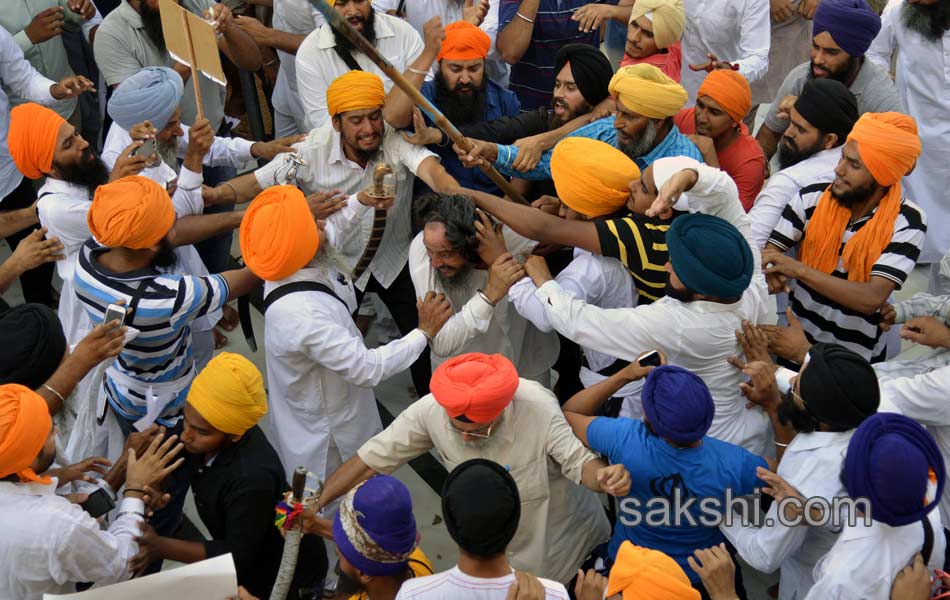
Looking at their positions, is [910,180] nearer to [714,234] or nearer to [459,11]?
[459,11]

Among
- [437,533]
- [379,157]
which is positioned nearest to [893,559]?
[437,533]

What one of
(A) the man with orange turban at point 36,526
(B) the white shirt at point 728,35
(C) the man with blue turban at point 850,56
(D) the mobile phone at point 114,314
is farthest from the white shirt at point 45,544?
(B) the white shirt at point 728,35

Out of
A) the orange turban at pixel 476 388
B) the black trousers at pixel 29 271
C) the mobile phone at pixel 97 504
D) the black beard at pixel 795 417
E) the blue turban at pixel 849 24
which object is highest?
the blue turban at pixel 849 24

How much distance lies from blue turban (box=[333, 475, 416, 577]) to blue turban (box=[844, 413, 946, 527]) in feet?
4.01

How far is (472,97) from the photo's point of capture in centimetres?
468

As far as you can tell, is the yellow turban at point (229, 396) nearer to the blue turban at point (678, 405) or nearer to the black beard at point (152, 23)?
the blue turban at point (678, 405)

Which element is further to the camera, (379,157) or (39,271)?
(39,271)

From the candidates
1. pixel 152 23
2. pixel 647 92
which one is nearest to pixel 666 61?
pixel 647 92

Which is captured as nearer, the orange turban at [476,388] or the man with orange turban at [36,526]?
the man with orange turban at [36,526]

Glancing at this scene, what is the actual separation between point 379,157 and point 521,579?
2489 millimetres

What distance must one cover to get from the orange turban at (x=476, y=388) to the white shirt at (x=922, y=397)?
129 centimetres

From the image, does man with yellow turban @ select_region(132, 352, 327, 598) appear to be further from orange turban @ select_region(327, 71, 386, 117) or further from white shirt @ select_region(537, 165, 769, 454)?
orange turban @ select_region(327, 71, 386, 117)

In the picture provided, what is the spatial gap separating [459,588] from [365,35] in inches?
133

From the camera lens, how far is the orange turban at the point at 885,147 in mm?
3682
